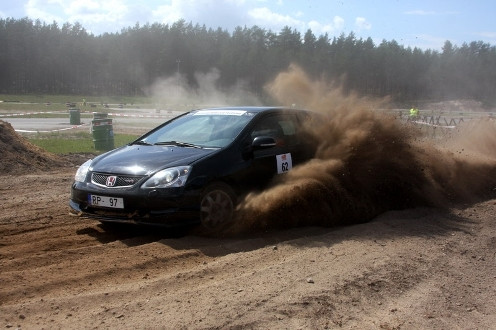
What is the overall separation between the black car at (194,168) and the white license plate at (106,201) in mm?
11

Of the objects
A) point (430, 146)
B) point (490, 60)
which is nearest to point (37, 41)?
point (490, 60)

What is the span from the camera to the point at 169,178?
6023mm

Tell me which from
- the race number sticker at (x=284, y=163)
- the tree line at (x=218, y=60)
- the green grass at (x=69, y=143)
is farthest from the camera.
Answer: the tree line at (x=218, y=60)

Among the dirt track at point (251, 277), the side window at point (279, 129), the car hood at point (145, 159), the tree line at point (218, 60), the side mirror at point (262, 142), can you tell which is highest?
the tree line at point (218, 60)

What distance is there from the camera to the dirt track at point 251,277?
399 centimetres

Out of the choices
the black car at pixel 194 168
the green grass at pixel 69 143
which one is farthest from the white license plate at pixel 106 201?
the green grass at pixel 69 143

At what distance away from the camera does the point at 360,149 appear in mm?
7836

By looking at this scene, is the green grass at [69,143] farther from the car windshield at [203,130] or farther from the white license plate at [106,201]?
the white license plate at [106,201]

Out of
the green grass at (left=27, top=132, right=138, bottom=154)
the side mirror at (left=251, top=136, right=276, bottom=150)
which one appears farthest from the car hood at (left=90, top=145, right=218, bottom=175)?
the green grass at (left=27, top=132, right=138, bottom=154)

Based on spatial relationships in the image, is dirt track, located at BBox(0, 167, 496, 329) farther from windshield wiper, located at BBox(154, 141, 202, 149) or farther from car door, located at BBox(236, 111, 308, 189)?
windshield wiper, located at BBox(154, 141, 202, 149)

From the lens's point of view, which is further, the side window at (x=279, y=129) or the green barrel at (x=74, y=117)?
the green barrel at (x=74, y=117)

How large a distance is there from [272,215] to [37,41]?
9446 cm

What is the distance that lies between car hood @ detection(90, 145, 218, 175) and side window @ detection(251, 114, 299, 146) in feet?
3.06

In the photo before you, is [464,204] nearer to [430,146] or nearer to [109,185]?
[430,146]
